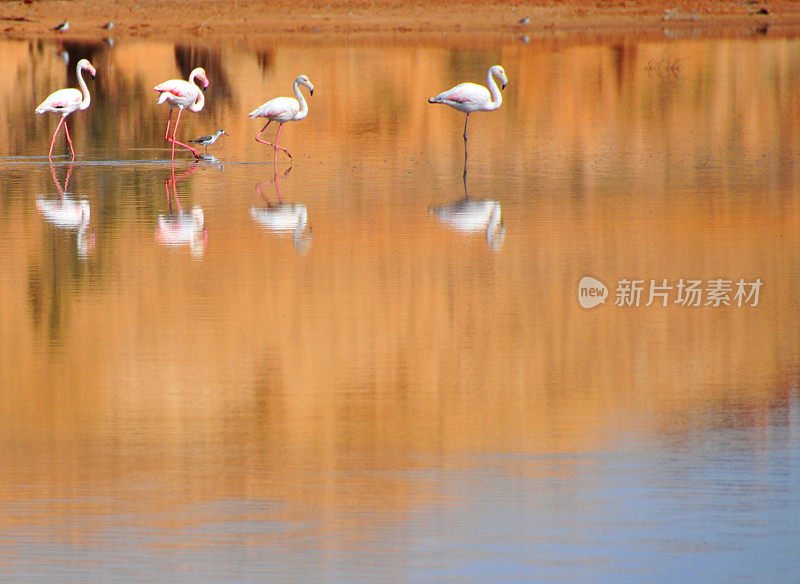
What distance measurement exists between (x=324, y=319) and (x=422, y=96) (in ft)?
46.1

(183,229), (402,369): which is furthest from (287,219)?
(402,369)

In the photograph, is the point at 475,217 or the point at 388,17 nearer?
the point at 475,217

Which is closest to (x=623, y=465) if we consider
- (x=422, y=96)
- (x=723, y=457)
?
(x=723, y=457)

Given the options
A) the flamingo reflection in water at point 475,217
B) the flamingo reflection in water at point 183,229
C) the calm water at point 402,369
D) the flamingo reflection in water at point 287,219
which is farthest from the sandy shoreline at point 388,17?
the flamingo reflection in water at point 183,229

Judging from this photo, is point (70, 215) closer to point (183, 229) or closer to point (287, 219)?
point (183, 229)

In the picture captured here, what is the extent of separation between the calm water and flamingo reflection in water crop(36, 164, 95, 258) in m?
0.05

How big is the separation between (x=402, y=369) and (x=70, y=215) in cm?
582

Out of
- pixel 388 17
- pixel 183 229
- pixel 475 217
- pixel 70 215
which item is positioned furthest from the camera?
pixel 388 17

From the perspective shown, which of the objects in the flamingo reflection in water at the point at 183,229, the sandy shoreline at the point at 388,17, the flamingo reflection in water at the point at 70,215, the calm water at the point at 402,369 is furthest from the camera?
the sandy shoreline at the point at 388,17

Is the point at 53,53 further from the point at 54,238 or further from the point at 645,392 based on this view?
the point at 645,392

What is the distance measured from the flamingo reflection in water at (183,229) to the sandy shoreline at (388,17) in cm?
2786

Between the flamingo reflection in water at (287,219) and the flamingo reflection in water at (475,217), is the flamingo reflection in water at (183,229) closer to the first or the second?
the flamingo reflection in water at (287,219)

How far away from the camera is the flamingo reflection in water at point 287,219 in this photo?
10.3 m

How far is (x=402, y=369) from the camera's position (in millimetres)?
6816
